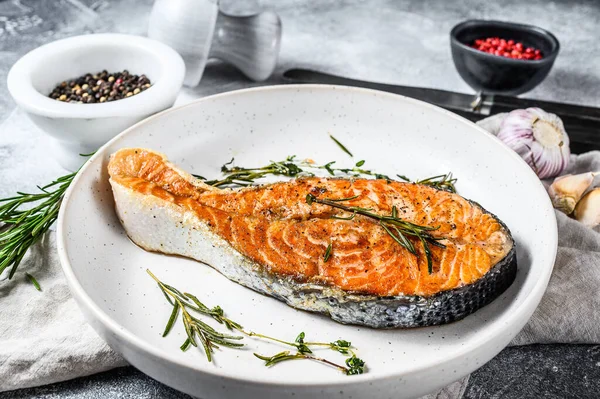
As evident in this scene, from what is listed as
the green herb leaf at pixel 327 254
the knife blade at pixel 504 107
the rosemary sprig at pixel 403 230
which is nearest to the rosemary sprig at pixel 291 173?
the rosemary sprig at pixel 403 230

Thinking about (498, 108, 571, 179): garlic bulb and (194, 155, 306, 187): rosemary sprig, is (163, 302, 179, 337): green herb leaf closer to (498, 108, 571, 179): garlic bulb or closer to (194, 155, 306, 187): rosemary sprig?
(194, 155, 306, 187): rosemary sprig

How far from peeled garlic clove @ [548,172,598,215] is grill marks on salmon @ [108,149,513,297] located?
2.60 ft

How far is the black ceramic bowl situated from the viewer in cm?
383

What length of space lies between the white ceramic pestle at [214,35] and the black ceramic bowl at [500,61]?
1.12 metres

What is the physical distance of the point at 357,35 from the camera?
16.4 feet

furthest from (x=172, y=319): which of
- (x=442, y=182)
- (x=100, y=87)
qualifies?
(x=100, y=87)

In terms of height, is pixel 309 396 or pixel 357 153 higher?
pixel 309 396

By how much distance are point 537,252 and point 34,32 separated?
3.86m

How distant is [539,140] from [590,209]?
435 mm

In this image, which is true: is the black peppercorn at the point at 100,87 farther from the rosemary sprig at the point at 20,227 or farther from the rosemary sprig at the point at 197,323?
the rosemary sprig at the point at 197,323

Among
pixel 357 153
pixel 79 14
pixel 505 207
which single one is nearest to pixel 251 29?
pixel 357 153

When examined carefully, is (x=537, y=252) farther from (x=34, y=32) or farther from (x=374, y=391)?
(x=34, y=32)

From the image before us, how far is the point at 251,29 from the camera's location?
414 cm

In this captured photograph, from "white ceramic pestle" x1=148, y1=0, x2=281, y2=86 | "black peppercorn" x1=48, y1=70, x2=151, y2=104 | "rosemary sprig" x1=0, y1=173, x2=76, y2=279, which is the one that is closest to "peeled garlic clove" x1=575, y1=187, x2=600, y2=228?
"white ceramic pestle" x1=148, y1=0, x2=281, y2=86
